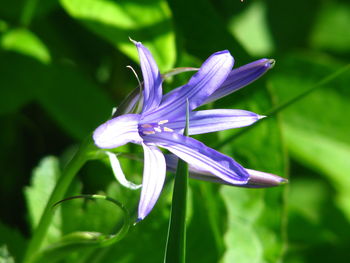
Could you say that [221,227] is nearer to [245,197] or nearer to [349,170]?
[245,197]

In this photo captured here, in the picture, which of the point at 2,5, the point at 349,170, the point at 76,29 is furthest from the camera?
the point at 349,170

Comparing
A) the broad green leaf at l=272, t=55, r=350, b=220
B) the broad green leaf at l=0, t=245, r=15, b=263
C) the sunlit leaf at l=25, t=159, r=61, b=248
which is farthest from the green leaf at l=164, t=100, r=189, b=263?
the broad green leaf at l=272, t=55, r=350, b=220

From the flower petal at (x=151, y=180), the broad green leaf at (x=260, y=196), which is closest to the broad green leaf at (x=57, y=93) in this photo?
the broad green leaf at (x=260, y=196)

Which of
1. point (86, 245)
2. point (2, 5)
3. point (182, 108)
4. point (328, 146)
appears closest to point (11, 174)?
point (2, 5)

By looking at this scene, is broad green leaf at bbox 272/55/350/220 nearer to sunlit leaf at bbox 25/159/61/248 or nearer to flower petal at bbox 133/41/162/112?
sunlit leaf at bbox 25/159/61/248

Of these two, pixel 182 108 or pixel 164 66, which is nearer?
pixel 182 108

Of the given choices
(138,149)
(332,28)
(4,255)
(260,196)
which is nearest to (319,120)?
(332,28)

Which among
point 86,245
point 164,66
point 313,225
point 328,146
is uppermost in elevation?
point 164,66

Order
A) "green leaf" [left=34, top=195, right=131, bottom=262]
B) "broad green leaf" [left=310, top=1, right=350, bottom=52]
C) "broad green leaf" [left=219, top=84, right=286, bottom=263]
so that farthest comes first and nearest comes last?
"broad green leaf" [left=310, top=1, right=350, bottom=52], "broad green leaf" [left=219, top=84, right=286, bottom=263], "green leaf" [left=34, top=195, right=131, bottom=262]
